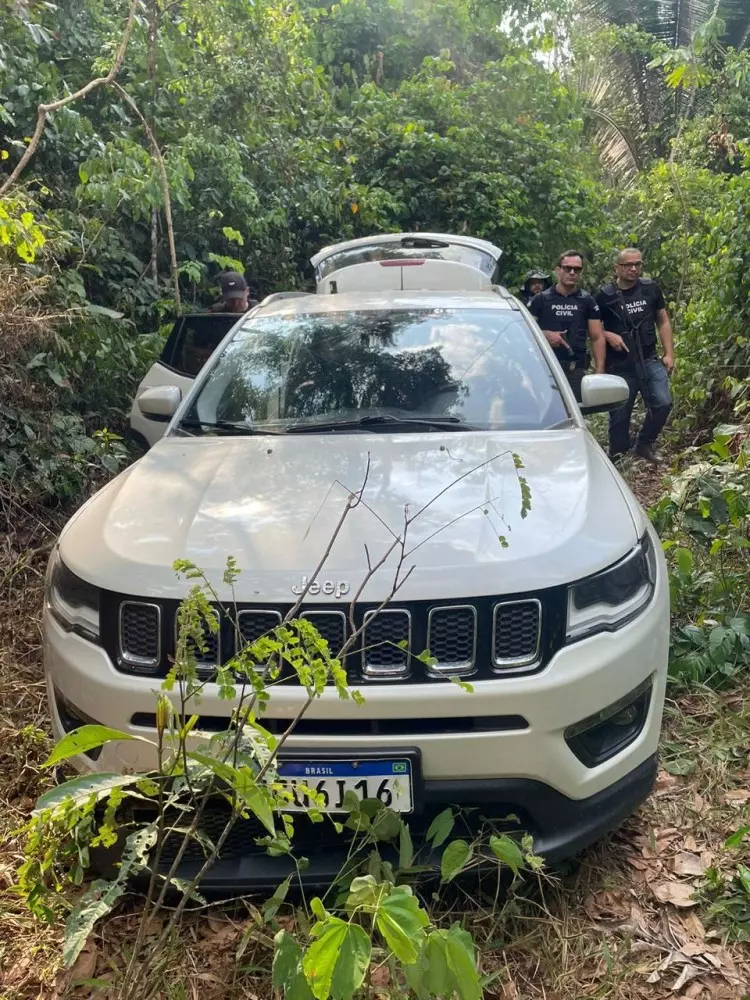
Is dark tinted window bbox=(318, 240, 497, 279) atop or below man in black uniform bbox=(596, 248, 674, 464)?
atop

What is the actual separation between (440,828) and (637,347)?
506cm

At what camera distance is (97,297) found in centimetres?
690

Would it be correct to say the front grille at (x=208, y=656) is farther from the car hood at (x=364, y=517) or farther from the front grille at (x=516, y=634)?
the front grille at (x=516, y=634)

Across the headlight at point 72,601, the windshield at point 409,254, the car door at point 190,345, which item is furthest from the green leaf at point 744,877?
the windshield at point 409,254

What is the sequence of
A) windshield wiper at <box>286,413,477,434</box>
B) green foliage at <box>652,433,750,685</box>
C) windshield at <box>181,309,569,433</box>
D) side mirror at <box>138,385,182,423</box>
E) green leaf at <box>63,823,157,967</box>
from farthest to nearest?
side mirror at <box>138,385,182,423</box>, green foliage at <box>652,433,750,685</box>, windshield at <box>181,309,569,433</box>, windshield wiper at <box>286,413,477,434</box>, green leaf at <box>63,823,157,967</box>

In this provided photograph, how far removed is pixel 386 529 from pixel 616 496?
0.76 meters

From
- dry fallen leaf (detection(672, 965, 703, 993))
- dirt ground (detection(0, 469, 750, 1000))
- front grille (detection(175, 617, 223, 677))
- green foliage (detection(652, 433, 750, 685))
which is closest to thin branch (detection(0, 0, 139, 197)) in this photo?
front grille (detection(175, 617, 223, 677))

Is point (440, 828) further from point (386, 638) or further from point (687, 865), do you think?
point (687, 865)

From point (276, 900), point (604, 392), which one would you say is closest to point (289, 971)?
point (276, 900)

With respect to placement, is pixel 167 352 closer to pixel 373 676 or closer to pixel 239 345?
pixel 239 345

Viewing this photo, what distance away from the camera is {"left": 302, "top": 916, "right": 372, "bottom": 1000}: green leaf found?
1.40m

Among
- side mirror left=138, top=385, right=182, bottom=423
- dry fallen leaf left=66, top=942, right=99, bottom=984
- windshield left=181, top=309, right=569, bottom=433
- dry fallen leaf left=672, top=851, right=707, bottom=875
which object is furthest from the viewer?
side mirror left=138, top=385, right=182, bottom=423

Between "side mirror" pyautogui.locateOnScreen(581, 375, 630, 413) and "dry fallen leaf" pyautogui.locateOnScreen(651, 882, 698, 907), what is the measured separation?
179 centimetres

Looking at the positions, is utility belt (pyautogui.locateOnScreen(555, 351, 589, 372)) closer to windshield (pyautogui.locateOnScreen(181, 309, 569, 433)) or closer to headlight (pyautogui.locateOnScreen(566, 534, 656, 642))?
windshield (pyautogui.locateOnScreen(181, 309, 569, 433))
